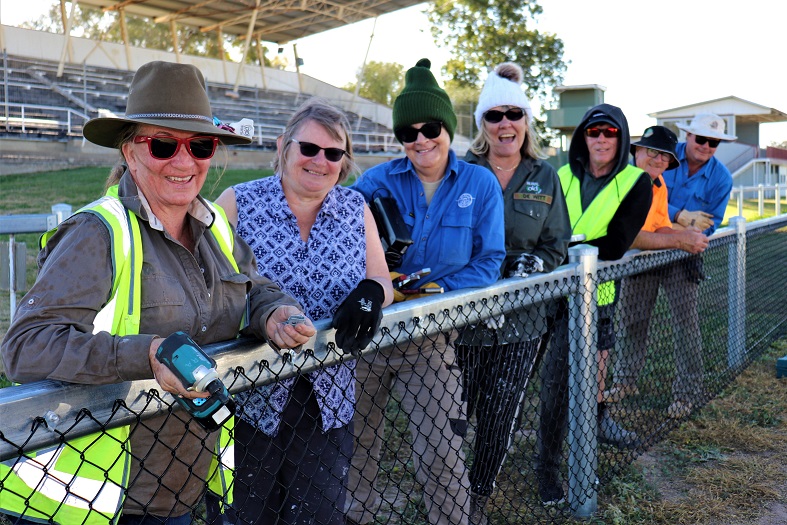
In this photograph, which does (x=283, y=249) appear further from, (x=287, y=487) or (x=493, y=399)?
(x=493, y=399)

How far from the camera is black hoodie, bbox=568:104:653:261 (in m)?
4.11

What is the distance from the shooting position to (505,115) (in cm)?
385

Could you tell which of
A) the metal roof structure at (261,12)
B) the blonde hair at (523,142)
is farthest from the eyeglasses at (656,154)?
the metal roof structure at (261,12)

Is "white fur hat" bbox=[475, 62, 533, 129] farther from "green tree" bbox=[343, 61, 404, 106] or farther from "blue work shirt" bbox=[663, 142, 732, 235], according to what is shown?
"green tree" bbox=[343, 61, 404, 106]

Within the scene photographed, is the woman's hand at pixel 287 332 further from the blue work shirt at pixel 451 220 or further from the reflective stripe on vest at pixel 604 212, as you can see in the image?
the reflective stripe on vest at pixel 604 212

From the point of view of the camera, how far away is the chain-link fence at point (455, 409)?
171 centimetres

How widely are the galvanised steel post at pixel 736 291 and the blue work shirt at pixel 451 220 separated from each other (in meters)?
3.61

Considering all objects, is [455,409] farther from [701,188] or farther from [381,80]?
[381,80]


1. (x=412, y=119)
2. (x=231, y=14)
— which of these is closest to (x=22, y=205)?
(x=412, y=119)

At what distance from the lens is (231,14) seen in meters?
31.4

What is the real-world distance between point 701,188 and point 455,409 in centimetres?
341

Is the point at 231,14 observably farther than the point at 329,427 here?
Yes

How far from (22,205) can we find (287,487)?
1102 cm

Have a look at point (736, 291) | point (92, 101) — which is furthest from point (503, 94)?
point (92, 101)
